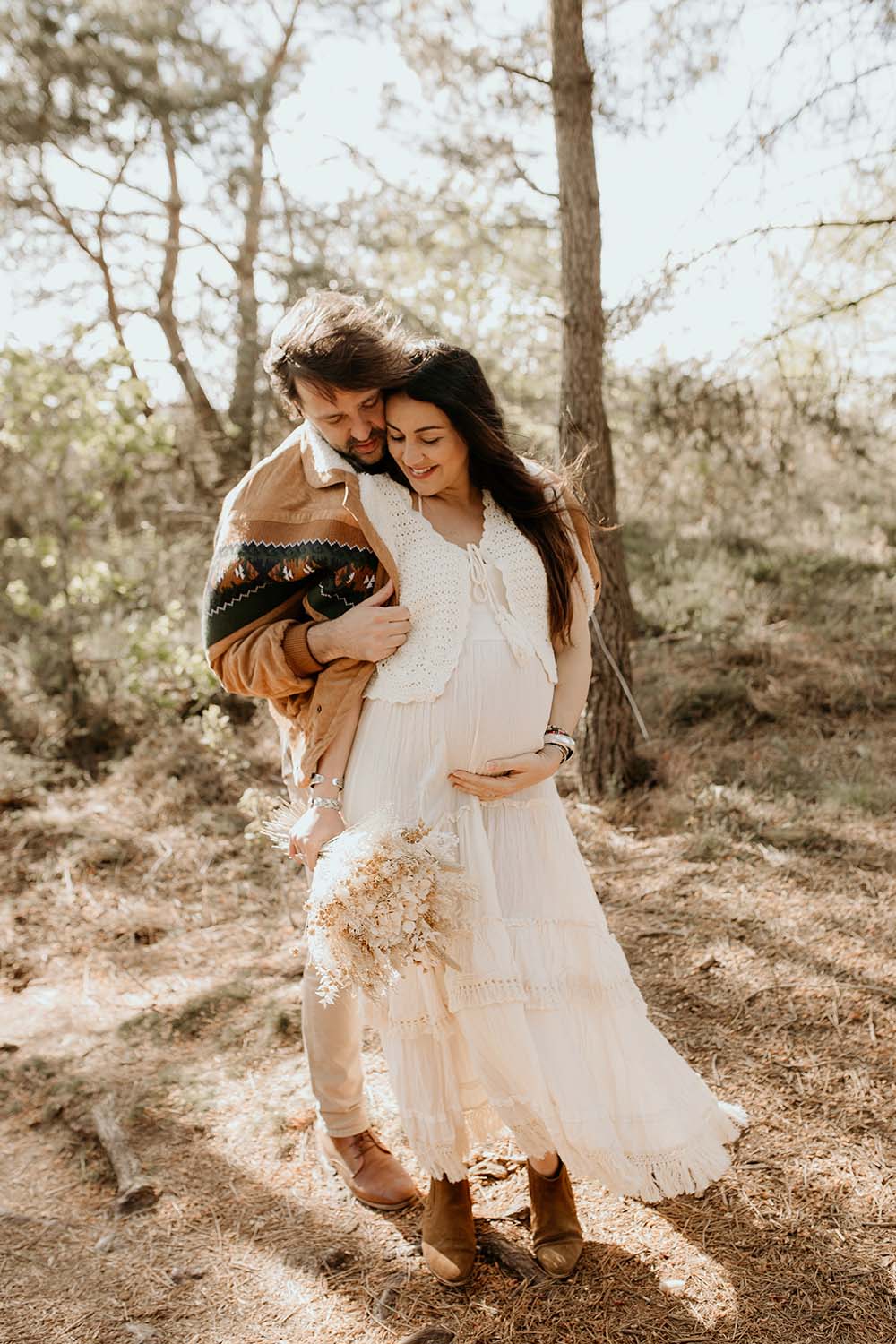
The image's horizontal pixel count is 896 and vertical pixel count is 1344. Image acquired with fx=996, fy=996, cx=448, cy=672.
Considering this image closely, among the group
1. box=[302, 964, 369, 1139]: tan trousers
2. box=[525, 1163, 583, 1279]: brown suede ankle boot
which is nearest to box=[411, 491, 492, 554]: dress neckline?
box=[302, 964, 369, 1139]: tan trousers

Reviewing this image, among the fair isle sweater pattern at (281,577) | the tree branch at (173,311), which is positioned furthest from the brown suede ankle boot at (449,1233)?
the tree branch at (173,311)

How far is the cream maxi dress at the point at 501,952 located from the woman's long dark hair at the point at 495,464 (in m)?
0.11

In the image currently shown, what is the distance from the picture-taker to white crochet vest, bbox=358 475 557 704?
2432mm

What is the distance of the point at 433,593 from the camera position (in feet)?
8.07

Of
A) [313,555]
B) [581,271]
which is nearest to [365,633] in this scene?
[313,555]

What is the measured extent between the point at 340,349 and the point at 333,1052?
6.24 feet

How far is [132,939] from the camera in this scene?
502 centimetres

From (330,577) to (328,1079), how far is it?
1.45 metres

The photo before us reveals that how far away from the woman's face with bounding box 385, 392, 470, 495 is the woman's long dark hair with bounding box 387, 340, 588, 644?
22 mm

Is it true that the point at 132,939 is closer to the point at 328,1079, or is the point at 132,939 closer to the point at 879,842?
the point at 328,1079

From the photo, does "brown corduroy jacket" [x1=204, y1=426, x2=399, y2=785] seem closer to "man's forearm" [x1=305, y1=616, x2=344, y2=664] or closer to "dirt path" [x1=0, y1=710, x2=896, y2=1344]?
"man's forearm" [x1=305, y1=616, x2=344, y2=664]

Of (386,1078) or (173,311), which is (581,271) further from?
(173,311)

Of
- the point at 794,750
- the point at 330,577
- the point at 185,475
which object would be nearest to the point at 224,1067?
the point at 330,577

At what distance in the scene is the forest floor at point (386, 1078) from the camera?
2.46m
